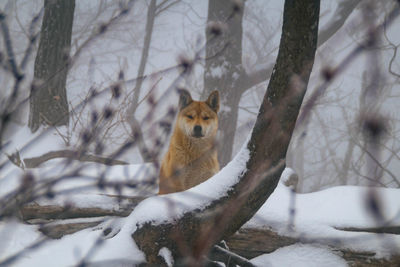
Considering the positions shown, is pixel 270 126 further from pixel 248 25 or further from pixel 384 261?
pixel 248 25

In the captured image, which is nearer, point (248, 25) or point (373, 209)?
point (373, 209)

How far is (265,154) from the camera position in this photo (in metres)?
1.95

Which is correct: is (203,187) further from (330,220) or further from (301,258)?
(330,220)

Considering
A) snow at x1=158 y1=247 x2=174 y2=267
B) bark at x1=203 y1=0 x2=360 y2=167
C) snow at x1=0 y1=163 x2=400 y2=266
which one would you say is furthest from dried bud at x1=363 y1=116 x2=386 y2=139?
bark at x1=203 y1=0 x2=360 y2=167

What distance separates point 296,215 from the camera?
297 cm

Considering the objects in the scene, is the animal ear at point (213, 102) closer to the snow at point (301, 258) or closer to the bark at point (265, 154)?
the snow at point (301, 258)

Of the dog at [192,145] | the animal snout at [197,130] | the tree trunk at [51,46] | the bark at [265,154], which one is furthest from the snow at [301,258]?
the tree trunk at [51,46]

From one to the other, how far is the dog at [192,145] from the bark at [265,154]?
5.79 ft

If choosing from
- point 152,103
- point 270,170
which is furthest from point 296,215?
point 152,103

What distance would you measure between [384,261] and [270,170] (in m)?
1.38

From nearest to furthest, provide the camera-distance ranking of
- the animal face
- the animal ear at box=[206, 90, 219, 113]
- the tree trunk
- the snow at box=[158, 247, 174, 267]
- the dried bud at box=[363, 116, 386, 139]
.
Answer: the dried bud at box=[363, 116, 386, 139], the snow at box=[158, 247, 174, 267], the animal face, the animal ear at box=[206, 90, 219, 113], the tree trunk

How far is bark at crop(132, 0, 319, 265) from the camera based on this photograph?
1735 millimetres

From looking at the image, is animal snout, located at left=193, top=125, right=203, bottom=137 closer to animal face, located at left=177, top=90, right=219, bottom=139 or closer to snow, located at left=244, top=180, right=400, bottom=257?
animal face, located at left=177, top=90, right=219, bottom=139

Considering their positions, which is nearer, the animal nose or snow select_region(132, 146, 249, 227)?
snow select_region(132, 146, 249, 227)
